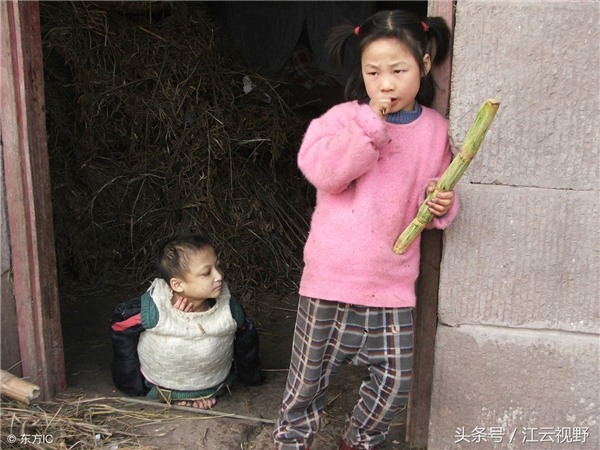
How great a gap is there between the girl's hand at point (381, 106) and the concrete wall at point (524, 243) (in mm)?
307

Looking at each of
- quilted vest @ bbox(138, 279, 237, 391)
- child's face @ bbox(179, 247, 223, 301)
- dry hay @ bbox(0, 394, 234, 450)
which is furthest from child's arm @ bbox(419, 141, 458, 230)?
dry hay @ bbox(0, 394, 234, 450)

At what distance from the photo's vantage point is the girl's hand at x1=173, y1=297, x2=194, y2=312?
Answer: 2.57m

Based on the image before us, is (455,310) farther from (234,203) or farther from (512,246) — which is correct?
(234,203)

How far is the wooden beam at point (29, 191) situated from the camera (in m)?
2.31

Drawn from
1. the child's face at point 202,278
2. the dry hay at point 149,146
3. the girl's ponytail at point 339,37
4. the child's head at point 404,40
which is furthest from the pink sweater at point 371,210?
the dry hay at point 149,146

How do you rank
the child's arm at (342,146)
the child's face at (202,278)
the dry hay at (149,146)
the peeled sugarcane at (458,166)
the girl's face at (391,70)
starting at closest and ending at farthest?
the peeled sugarcane at (458,166) < the child's arm at (342,146) < the girl's face at (391,70) < the child's face at (202,278) < the dry hay at (149,146)

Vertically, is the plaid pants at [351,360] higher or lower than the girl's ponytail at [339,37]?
lower

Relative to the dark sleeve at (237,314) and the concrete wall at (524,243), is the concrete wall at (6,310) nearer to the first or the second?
the dark sleeve at (237,314)

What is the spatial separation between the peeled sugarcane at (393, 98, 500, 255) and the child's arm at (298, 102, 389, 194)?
22 centimetres

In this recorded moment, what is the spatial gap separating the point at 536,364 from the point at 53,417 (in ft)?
6.43

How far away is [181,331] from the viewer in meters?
2.54

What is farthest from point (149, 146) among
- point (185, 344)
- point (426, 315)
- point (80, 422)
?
point (426, 315)

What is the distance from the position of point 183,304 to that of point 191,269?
0.63 ft

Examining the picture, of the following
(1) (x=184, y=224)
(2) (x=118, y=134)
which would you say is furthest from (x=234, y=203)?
(2) (x=118, y=134)
